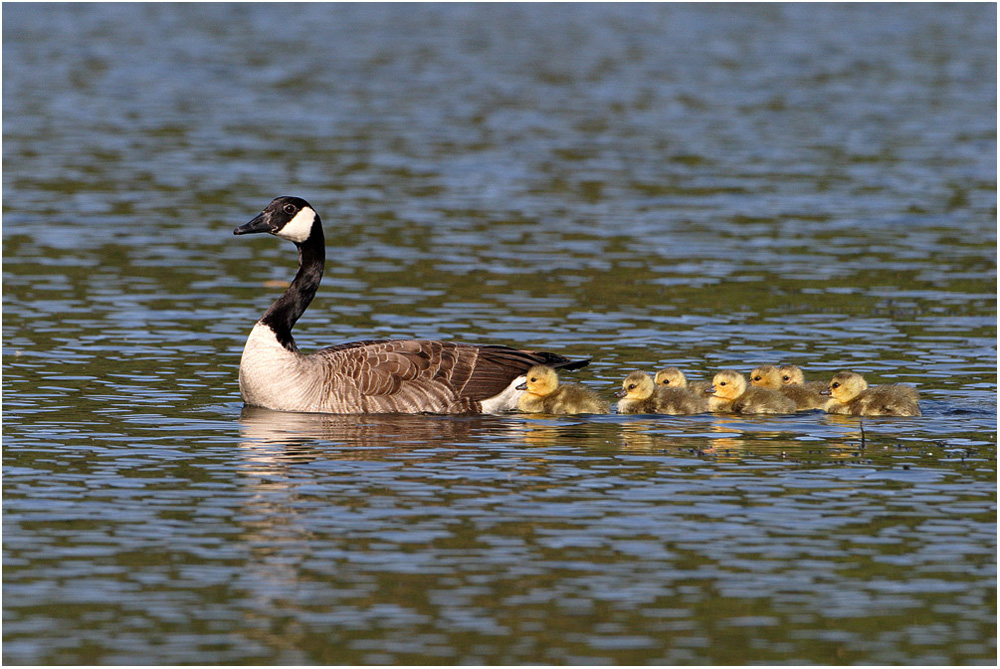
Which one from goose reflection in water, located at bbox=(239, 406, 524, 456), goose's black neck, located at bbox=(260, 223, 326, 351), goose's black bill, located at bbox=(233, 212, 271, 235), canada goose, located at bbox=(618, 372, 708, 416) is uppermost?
goose's black bill, located at bbox=(233, 212, 271, 235)

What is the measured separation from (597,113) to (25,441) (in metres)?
30.9

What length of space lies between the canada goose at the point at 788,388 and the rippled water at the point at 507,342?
22.6 inches

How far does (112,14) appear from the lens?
74250 millimetres

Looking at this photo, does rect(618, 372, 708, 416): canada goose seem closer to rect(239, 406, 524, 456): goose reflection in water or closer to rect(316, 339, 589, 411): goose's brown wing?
rect(316, 339, 589, 411): goose's brown wing

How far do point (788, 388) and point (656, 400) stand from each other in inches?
52.2

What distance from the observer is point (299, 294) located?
1791 cm

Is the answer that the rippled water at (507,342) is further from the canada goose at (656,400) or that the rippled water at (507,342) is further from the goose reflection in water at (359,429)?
the canada goose at (656,400)

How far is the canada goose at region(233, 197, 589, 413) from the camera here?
16859 mm

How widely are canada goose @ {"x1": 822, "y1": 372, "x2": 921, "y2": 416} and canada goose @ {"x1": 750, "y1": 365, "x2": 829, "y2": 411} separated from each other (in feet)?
1.22

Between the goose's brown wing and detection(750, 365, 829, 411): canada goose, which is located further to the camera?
the goose's brown wing

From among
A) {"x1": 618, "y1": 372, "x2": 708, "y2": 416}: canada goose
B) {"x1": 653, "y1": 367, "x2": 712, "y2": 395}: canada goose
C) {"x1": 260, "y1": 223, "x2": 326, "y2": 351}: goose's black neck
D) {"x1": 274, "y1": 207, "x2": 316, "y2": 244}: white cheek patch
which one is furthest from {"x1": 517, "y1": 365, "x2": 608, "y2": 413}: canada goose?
{"x1": 274, "y1": 207, "x2": 316, "y2": 244}: white cheek patch

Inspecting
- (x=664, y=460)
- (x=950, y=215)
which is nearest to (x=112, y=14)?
(x=950, y=215)

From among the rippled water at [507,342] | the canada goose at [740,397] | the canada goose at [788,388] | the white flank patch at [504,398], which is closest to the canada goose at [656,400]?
the canada goose at [740,397]

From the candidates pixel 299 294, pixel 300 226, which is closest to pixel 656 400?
pixel 299 294
